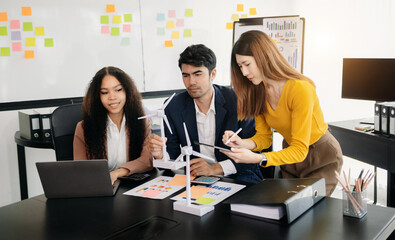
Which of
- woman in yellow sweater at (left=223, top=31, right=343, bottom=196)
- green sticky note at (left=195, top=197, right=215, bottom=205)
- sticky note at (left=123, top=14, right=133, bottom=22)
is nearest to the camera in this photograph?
green sticky note at (left=195, top=197, right=215, bottom=205)

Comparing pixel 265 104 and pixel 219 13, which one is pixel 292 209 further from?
pixel 219 13

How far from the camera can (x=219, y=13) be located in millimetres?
4086

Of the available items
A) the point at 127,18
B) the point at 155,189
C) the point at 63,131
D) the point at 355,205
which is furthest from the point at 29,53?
the point at 355,205

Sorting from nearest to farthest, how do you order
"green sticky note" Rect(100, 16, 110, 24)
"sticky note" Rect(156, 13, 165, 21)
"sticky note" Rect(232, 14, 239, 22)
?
"green sticky note" Rect(100, 16, 110, 24) < "sticky note" Rect(156, 13, 165, 21) < "sticky note" Rect(232, 14, 239, 22)

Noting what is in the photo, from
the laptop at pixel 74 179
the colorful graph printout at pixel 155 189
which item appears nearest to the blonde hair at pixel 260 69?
the colorful graph printout at pixel 155 189

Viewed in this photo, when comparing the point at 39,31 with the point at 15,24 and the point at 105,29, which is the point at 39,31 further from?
the point at 105,29

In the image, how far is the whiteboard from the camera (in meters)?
3.24

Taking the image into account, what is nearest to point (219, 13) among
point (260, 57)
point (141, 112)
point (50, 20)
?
point (50, 20)

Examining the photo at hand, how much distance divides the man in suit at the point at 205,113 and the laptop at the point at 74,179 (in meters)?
0.69

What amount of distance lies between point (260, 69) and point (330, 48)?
2.76 metres

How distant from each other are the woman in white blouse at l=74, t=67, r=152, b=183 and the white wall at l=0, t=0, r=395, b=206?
4.70ft

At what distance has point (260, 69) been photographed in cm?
182

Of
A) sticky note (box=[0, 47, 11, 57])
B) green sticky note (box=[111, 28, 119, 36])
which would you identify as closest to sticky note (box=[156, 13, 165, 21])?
green sticky note (box=[111, 28, 119, 36])

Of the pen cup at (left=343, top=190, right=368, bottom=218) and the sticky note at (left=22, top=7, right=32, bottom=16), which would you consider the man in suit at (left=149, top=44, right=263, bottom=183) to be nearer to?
the pen cup at (left=343, top=190, right=368, bottom=218)
